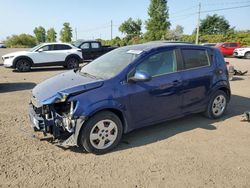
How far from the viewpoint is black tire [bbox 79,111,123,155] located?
151 inches

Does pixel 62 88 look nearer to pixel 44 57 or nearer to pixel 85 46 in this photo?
pixel 44 57

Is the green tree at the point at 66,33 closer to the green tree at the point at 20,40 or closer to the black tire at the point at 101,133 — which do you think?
the green tree at the point at 20,40

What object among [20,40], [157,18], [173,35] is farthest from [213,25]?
[20,40]

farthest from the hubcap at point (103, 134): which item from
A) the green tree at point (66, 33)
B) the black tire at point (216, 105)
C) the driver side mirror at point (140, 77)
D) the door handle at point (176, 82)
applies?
the green tree at point (66, 33)

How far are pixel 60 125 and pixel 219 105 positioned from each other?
360cm

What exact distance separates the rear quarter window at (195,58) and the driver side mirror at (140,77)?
1.21 meters

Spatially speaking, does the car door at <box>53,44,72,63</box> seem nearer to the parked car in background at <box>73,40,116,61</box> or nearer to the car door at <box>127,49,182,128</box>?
the parked car in background at <box>73,40,116,61</box>

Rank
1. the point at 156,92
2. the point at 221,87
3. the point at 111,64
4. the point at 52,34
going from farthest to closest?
1. the point at 52,34
2. the point at 221,87
3. the point at 111,64
4. the point at 156,92

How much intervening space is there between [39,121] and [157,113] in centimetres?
202

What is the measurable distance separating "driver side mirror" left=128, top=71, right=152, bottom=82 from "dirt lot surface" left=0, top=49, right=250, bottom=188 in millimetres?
1116

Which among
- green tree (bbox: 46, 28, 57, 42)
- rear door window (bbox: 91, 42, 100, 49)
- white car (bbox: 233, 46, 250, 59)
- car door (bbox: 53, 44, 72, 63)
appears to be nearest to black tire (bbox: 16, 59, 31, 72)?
car door (bbox: 53, 44, 72, 63)

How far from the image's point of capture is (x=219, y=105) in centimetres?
568

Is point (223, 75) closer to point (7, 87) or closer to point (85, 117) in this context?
point (85, 117)

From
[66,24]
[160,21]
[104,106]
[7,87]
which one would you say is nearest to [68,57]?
[7,87]
